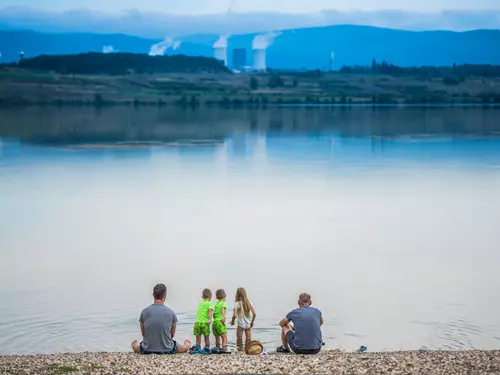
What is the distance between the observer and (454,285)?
22.1 m

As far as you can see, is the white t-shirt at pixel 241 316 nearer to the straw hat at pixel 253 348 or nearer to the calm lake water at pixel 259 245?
the straw hat at pixel 253 348

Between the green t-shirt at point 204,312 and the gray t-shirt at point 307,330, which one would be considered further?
the green t-shirt at point 204,312

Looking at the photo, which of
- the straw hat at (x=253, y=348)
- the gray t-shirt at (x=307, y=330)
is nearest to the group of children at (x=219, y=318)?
the straw hat at (x=253, y=348)

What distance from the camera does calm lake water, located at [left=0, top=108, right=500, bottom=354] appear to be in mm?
18391

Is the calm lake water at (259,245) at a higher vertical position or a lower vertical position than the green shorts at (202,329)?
lower

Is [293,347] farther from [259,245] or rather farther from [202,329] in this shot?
[259,245]

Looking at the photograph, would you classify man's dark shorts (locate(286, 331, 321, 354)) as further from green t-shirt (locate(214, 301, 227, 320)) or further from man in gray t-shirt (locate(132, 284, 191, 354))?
man in gray t-shirt (locate(132, 284, 191, 354))

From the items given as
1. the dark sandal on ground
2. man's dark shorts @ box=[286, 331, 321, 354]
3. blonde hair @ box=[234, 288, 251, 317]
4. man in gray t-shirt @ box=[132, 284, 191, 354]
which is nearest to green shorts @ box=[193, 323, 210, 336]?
blonde hair @ box=[234, 288, 251, 317]

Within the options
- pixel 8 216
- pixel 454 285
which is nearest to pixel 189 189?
pixel 8 216

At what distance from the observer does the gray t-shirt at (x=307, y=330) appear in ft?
47.0

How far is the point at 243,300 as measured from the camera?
15406 mm

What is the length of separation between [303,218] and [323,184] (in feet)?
39.8

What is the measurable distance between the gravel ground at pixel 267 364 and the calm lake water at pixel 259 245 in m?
2.52

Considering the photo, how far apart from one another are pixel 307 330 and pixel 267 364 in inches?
60.0
